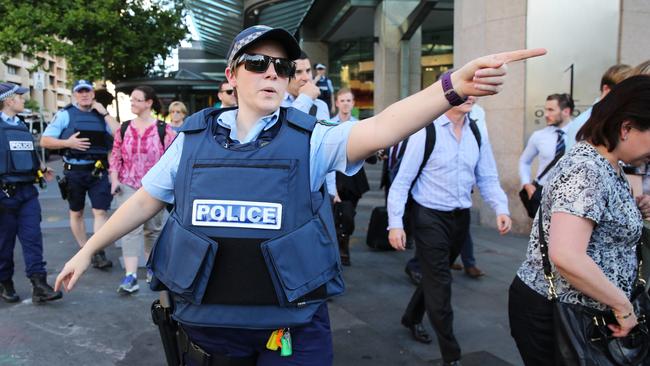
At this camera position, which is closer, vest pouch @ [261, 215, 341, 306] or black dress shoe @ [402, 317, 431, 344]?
vest pouch @ [261, 215, 341, 306]

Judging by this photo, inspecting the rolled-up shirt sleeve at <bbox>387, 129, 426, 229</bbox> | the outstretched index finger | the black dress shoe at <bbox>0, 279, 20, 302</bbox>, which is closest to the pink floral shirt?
the black dress shoe at <bbox>0, 279, 20, 302</bbox>

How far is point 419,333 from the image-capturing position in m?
4.09

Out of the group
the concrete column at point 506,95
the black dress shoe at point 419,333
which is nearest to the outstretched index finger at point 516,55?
the black dress shoe at point 419,333

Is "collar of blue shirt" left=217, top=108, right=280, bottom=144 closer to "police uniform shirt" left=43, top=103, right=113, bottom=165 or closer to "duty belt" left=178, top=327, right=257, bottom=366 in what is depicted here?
"duty belt" left=178, top=327, right=257, bottom=366

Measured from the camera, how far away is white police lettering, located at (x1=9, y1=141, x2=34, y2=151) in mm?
4742

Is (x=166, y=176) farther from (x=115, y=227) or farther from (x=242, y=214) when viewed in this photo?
(x=242, y=214)

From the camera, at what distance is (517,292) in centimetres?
237

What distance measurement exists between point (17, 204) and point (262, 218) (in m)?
3.83

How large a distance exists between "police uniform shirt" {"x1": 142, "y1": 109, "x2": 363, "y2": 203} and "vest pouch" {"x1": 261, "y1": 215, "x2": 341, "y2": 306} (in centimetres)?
19

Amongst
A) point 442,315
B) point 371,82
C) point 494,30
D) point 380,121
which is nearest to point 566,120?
point 494,30

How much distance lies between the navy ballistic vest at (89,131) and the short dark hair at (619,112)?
502 centimetres

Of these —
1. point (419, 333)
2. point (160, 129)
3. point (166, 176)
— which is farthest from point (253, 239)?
point (160, 129)

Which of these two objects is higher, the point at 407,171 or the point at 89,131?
the point at 89,131

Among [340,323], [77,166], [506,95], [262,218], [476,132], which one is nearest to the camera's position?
[262,218]
